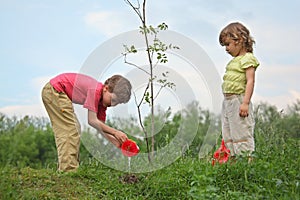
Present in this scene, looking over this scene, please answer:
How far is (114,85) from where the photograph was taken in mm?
5531

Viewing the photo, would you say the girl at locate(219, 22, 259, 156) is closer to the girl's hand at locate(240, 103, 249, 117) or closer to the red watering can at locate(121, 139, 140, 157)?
the girl's hand at locate(240, 103, 249, 117)

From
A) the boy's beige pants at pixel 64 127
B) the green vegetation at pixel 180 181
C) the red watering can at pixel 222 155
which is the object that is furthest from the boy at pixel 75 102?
the red watering can at pixel 222 155

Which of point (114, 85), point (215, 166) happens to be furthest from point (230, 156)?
point (114, 85)

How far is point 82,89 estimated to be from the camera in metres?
5.72

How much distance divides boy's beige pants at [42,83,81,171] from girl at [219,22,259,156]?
171 cm

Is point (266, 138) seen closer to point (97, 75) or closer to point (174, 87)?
point (174, 87)

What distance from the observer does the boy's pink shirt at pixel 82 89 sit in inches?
217

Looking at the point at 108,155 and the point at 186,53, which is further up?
the point at 186,53

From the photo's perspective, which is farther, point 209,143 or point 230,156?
point 209,143

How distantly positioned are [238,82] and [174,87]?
0.75 metres

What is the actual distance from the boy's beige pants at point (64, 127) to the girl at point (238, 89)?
1712mm

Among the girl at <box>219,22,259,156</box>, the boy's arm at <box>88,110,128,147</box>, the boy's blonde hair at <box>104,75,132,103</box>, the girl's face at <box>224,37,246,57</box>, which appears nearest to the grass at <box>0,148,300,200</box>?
the boy's arm at <box>88,110,128,147</box>

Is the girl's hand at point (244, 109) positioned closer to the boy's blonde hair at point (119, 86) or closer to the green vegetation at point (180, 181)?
the green vegetation at point (180, 181)

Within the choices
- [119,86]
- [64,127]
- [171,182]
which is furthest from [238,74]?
[64,127]
